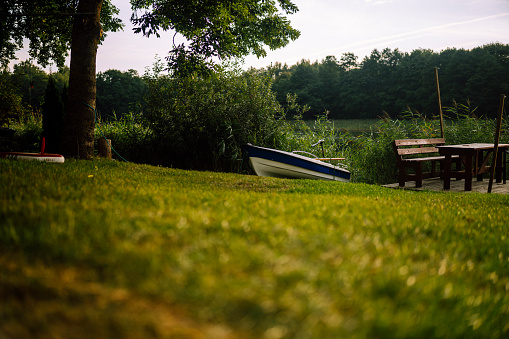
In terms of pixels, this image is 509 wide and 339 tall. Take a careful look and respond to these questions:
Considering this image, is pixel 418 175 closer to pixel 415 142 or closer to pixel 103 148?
pixel 415 142

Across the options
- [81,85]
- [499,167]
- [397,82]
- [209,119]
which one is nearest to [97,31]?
[81,85]

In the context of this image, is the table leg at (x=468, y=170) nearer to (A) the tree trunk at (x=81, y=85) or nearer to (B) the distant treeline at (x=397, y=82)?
(A) the tree trunk at (x=81, y=85)

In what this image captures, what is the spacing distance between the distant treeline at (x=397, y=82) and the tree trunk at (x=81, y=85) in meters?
39.2

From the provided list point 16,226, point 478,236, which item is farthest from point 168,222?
point 478,236

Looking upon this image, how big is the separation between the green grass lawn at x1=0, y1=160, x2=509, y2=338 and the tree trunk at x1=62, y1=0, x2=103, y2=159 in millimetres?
5407

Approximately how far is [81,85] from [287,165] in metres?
5.96

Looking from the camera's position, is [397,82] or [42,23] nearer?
[42,23]

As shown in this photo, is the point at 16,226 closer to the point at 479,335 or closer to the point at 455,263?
the point at 479,335

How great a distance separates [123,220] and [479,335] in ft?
8.45

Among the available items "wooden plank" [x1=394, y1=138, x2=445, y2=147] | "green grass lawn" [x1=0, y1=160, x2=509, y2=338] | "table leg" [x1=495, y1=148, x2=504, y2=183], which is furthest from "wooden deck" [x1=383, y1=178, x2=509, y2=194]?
"green grass lawn" [x1=0, y1=160, x2=509, y2=338]

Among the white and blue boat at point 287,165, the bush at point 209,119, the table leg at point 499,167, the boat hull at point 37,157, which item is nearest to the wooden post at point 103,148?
the boat hull at point 37,157

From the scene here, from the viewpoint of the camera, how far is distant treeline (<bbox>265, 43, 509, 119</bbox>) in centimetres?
4462

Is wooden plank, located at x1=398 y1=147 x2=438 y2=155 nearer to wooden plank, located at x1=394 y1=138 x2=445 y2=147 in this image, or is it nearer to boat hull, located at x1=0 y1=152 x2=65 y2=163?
wooden plank, located at x1=394 y1=138 x2=445 y2=147

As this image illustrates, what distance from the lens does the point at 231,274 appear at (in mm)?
2043
